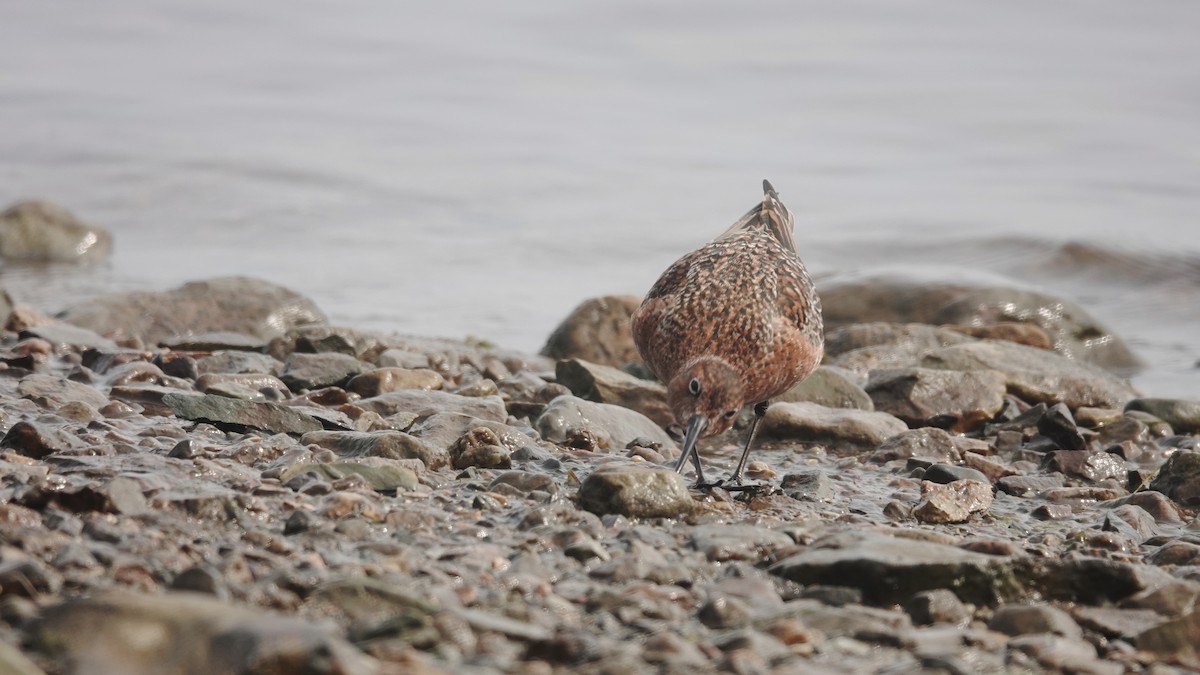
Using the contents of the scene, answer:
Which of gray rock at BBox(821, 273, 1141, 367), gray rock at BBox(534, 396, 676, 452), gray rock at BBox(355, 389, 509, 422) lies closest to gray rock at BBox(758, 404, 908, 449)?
gray rock at BBox(534, 396, 676, 452)

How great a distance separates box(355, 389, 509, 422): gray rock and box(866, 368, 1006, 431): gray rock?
3.22 m

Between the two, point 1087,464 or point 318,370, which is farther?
point 318,370

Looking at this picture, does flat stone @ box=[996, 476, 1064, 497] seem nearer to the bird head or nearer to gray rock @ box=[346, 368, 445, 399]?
the bird head

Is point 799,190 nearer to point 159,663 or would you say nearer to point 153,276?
point 153,276

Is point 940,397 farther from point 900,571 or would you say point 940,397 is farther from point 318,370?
point 900,571

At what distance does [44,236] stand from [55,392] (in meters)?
10.8

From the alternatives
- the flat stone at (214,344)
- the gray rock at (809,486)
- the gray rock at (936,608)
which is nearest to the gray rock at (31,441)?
the gray rock at (809,486)

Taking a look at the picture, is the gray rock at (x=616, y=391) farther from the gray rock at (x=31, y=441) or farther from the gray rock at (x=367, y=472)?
the gray rock at (x=31, y=441)

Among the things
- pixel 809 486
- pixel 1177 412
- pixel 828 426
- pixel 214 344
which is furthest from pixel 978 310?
pixel 214 344

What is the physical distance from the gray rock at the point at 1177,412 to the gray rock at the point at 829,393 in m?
2.22

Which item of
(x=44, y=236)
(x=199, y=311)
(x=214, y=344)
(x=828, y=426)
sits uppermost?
(x=828, y=426)

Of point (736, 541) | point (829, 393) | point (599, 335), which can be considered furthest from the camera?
point (599, 335)

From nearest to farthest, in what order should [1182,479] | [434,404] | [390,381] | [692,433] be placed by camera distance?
1. [692,433]
2. [1182,479]
3. [434,404]
4. [390,381]

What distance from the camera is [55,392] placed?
767cm
